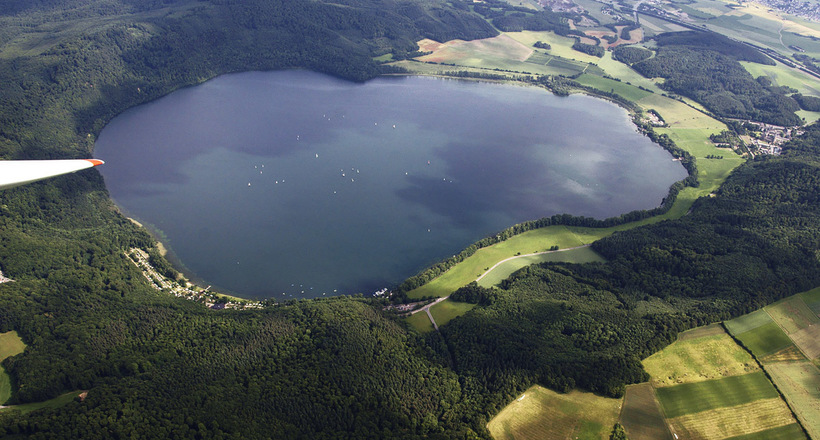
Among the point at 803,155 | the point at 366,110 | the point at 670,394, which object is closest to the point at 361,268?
the point at 670,394

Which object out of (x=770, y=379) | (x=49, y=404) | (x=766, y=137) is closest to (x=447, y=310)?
(x=770, y=379)

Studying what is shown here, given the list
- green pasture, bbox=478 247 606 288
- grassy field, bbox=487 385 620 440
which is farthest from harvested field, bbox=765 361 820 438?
green pasture, bbox=478 247 606 288

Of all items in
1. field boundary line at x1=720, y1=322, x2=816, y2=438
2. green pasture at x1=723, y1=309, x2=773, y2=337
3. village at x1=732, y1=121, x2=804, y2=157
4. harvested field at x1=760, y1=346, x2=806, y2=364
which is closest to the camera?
field boundary line at x1=720, y1=322, x2=816, y2=438

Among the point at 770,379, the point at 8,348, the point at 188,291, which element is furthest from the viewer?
the point at 188,291

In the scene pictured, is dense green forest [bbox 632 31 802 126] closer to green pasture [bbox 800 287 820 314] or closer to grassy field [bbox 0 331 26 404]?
green pasture [bbox 800 287 820 314]

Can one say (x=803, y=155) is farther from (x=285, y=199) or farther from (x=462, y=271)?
(x=285, y=199)

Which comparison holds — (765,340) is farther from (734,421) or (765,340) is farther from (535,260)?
(535,260)
